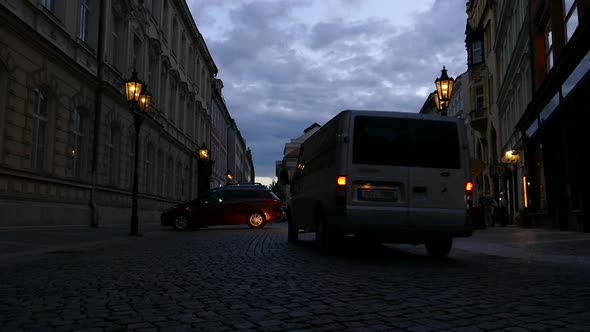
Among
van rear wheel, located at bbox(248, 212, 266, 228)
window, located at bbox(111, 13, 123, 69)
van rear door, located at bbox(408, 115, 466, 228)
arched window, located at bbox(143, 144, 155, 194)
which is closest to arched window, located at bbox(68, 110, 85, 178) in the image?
window, located at bbox(111, 13, 123, 69)

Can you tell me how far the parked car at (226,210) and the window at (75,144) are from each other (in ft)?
14.9

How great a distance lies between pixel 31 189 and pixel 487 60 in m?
32.3

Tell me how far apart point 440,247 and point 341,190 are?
2.40 m

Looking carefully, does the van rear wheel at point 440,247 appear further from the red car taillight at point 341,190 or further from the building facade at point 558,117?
the building facade at point 558,117

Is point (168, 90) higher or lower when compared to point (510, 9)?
lower

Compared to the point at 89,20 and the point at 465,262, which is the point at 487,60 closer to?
the point at 89,20

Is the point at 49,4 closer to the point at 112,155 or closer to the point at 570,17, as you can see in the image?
the point at 112,155

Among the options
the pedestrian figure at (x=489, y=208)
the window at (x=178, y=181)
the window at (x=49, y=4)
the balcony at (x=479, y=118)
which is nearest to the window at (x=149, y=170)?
the window at (x=178, y=181)

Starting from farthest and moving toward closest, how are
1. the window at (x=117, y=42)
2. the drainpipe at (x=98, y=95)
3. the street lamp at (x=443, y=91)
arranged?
1. the window at (x=117, y=42)
2. the drainpipe at (x=98, y=95)
3. the street lamp at (x=443, y=91)

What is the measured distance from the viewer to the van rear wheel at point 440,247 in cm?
973

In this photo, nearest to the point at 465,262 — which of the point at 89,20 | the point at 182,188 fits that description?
the point at 89,20

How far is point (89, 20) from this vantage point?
2044 cm

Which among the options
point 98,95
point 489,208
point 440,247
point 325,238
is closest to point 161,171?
point 98,95

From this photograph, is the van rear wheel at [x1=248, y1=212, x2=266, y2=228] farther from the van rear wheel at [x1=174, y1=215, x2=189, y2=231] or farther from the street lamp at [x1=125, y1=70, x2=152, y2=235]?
the street lamp at [x1=125, y1=70, x2=152, y2=235]
